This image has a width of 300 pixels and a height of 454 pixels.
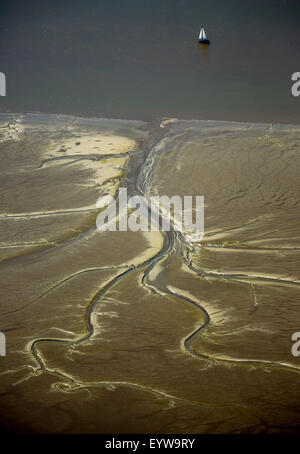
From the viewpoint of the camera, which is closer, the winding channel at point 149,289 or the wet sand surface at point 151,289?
the wet sand surface at point 151,289

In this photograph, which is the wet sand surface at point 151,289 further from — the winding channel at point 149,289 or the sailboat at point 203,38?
the sailboat at point 203,38

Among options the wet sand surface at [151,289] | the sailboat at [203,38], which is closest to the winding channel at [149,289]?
the wet sand surface at [151,289]

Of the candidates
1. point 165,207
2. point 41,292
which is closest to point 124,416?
point 41,292

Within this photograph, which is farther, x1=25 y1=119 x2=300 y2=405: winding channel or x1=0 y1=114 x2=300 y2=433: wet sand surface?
x1=25 y1=119 x2=300 y2=405: winding channel

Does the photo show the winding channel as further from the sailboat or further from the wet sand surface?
the sailboat

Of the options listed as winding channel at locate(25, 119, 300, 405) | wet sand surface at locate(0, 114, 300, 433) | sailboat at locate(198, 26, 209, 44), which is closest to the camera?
wet sand surface at locate(0, 114, 300, 433)

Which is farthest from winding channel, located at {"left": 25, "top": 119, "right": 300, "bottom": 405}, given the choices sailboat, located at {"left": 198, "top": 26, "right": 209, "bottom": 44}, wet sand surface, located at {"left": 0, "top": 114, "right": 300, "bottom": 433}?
sailboat, located at {"left": 198, "top": 26, "right": 209, "bottom": 44}

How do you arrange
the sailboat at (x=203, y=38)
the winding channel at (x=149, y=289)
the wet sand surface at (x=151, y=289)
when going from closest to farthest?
the wet sand surface at (x=151, y=289) → the winding channel at (x=149, y=289) → the sailboat at (x=203, y=38)

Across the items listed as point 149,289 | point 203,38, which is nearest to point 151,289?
point 149,289
